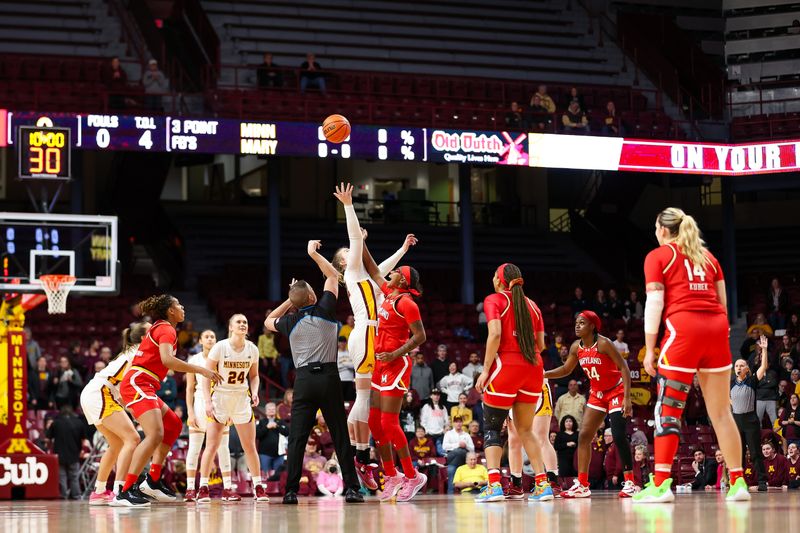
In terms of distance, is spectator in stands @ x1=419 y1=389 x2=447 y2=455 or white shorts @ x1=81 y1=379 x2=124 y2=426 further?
spectator in stands @ x1=419 y1=389 x2=447 y2=455

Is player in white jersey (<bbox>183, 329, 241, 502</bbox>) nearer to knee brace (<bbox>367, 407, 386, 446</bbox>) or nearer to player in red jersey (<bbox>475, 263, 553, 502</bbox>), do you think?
knee brace (<bbox>367, 407, 386, 446</bbox>)

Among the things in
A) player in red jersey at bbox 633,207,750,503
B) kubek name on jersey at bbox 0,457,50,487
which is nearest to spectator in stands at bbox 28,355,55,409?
kubek name on jersey at bbox 0,457,50,487

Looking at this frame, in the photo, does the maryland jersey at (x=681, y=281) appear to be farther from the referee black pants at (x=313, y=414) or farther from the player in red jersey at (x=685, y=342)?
the referee black pants at (x=313, y=414)

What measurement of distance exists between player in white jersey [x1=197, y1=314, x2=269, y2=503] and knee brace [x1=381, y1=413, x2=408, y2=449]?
2.07 m

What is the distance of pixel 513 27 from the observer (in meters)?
33.3

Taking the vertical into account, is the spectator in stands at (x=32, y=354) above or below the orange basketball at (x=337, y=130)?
below

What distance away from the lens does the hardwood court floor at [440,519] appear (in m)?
7.02

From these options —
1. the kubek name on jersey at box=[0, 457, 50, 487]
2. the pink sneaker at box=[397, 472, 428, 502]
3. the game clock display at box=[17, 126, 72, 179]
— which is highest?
the game clock display at box=[17, 126, 72, 179]

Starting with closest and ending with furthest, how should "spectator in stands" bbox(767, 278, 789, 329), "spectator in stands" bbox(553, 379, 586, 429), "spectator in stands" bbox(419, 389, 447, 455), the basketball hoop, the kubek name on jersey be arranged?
the kubek name on jersey → the basketball hoop → "spectator in stands" bbox(419, 389, 447, 455) → "spectator in stands" bbox(553, 379, 586, 429) → "spectator in stands" bbox(767, 278, 789, 329)

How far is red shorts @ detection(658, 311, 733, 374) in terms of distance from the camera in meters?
8.96

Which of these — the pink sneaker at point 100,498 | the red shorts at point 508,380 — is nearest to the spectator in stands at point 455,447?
the pink sneaker at point 100,498

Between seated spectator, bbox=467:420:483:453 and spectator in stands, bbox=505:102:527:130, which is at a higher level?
spectator in stands, bbox=505:102:527:130

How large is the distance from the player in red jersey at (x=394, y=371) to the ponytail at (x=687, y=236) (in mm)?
2646

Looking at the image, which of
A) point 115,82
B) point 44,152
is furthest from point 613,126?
point 44,152
